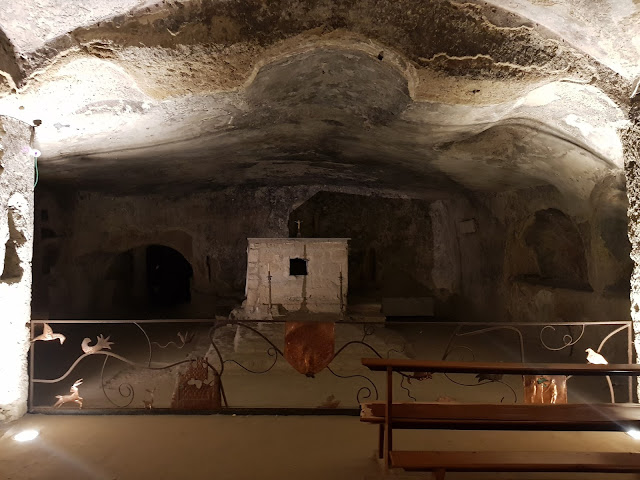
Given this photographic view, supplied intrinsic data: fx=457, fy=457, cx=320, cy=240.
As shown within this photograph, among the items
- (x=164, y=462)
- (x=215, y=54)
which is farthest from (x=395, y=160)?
(x=164, y=462)

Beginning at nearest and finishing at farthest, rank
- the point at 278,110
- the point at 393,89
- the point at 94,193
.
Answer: the point at 393,89 < the point at 278,110 < the point at 94,193

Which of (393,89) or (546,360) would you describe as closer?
(393,89)

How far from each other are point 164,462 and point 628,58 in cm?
438

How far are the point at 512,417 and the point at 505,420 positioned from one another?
75 mm

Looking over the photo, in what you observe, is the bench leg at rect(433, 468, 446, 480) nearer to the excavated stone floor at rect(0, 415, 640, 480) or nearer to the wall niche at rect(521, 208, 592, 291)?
the excavated stone floor at rect(0, 415, 640, 480)

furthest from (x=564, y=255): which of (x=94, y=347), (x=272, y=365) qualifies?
(x=94, y=347)

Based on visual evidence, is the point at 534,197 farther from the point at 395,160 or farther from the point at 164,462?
the point at 164,462

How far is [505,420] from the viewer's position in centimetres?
256

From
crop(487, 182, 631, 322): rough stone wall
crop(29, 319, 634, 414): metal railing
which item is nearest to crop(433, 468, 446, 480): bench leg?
crop(29, 319, 634, 414): metal railing

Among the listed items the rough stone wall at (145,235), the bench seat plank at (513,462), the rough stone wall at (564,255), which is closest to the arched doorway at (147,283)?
the rough stone wall at (145,235)

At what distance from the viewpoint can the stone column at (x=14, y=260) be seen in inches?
143

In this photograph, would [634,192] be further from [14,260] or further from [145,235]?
[145,235]

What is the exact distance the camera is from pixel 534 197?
277 inches

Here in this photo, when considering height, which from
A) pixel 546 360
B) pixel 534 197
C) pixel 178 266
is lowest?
pixel 546 360
